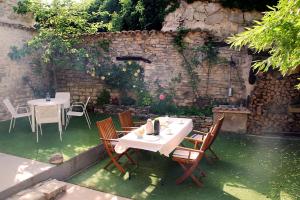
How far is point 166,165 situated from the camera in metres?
5.09

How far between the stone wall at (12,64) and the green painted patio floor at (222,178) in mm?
4528

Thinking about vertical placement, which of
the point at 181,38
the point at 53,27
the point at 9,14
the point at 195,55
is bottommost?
the point at 195,55

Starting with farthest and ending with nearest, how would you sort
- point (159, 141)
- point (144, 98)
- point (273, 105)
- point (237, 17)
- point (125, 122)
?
point (144, 98), point (237, 17), point (273, 105), point (125, 122), point (159, 141)

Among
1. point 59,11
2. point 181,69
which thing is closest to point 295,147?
point 181,69

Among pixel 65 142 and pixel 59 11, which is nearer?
pixel 65 142

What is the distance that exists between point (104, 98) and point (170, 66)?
2.57m

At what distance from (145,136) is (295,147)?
165 inches

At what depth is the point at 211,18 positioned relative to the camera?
8.09 metres

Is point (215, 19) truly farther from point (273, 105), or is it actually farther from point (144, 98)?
point (144, 98)

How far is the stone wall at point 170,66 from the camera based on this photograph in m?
7.80

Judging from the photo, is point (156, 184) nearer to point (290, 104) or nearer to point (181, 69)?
point (181, 69)

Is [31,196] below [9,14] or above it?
below

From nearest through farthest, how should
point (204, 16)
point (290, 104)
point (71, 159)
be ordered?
point (71, 159), point (290, 104), point (204, 16)

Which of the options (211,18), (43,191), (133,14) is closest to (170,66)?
(211,18)
